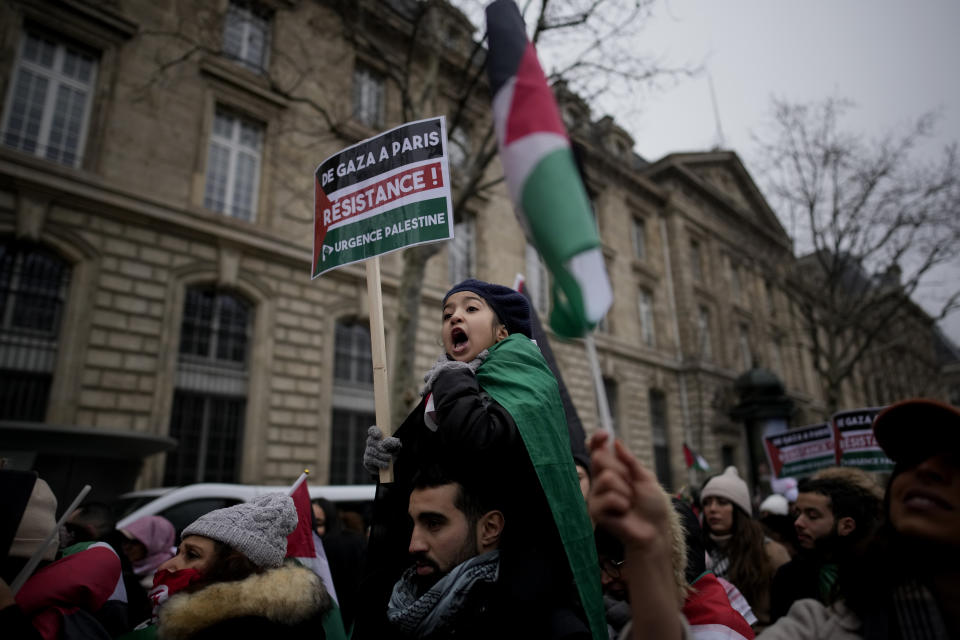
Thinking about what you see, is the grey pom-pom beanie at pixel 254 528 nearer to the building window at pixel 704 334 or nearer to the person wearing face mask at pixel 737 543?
the person wearing face mask at pixel 737 543

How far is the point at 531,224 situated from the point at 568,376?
1671 cm

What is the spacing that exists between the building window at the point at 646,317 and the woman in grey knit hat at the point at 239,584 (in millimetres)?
21628

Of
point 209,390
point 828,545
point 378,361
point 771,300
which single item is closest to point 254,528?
point 378,361

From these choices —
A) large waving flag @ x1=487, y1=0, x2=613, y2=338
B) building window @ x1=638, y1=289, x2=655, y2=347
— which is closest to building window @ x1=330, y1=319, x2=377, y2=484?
large waving flag @ x1=487, y1=0, x2=613, y2=338

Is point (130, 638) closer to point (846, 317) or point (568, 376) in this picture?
point (568, 376)

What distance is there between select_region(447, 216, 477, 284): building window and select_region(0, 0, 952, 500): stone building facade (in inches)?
4.3

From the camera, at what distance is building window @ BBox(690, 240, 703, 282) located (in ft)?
86.5

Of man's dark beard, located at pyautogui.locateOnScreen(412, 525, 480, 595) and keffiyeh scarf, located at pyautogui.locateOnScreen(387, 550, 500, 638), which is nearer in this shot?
keffiyeh scarf, located at pyautogui.locateOnScreen(387, 550, 500, 638)

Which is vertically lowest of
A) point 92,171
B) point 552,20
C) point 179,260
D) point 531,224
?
point 531,224

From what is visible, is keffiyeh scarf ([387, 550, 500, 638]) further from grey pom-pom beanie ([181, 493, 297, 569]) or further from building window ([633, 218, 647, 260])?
building window ([633, 218, 647, 260])

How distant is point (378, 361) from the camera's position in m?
2.38

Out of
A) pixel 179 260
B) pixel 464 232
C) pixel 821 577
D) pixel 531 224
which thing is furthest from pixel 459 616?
pixel 464 232

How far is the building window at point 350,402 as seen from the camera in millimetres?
11891

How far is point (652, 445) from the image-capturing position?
21156 millimetres
